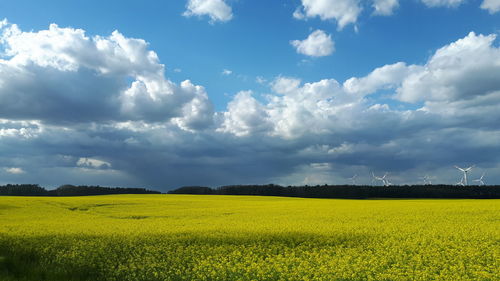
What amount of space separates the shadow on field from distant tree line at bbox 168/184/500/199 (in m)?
88.3

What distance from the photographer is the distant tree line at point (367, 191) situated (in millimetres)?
102963

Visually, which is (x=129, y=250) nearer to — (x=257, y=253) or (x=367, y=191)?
(x=257, y=253)

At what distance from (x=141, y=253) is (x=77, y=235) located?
22.6ft

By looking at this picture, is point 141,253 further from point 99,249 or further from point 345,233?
point 345,233

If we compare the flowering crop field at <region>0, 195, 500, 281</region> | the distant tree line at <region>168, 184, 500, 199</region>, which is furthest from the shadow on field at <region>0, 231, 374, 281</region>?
the distant tree line at <region>168, 184, 500, 199</region>

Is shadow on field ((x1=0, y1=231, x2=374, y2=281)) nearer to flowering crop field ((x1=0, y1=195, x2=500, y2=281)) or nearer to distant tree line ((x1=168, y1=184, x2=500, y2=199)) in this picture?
flowering crop field ((x1=0, y1=195, x2=500, y2=281))

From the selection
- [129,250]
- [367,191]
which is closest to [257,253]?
[129,250]

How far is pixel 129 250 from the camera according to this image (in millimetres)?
20062

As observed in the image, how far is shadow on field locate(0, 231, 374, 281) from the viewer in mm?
17188

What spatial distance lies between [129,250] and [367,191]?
9620cm

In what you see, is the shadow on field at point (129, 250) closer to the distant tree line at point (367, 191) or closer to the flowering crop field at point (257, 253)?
the flowering crop field at point (257, 253)

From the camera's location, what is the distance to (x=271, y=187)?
116750 millimetres

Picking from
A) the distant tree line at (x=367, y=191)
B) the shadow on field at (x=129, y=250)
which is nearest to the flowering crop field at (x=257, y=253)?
the shadow on field at (x=129, y=250)

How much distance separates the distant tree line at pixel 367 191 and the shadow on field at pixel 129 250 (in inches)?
3477
